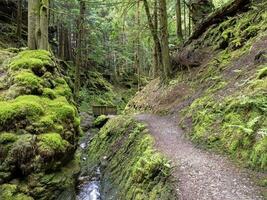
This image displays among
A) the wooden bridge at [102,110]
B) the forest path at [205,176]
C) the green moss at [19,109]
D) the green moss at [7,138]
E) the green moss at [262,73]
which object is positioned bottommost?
the forest path at [205,176]

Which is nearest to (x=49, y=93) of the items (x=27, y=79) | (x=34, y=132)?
(x=27, y=79)

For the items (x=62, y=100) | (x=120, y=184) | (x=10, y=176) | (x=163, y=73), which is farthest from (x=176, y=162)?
(x=163, y=73)

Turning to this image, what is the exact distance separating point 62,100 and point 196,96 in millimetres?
4856

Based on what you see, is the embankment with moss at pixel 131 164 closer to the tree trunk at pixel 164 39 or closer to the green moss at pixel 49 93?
the green moss at pixel 49 93

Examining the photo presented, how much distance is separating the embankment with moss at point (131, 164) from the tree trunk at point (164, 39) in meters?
3.98

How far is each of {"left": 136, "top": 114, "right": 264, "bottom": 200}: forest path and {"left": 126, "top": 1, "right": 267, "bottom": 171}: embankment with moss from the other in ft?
1.26

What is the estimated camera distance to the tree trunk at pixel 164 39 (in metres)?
14.0

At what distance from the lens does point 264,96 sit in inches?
282

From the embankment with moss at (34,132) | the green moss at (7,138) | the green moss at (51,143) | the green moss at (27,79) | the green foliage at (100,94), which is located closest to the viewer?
the embankment with moss at (34,132)

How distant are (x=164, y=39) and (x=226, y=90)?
5.72 m

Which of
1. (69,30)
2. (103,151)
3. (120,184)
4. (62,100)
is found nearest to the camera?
(120,184)

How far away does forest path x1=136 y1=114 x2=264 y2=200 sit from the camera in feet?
16.8

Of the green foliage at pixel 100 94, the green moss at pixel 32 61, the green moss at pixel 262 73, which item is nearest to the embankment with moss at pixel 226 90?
the green moss at pixel 262 73

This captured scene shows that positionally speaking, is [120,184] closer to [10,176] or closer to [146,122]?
[10,176]
